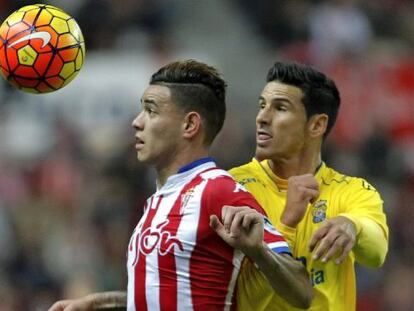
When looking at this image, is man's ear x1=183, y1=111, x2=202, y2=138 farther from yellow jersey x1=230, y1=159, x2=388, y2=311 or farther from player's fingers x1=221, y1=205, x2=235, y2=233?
player's fingers x1=221, y1=205, x2=235, y2=233

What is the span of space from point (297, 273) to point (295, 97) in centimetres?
111

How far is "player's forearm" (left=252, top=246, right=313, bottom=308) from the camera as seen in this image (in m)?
5.35

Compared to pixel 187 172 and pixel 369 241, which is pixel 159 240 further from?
pixel 369 241

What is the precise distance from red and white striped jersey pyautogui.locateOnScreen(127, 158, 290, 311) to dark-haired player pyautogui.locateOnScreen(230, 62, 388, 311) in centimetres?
17

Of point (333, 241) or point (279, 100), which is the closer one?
point (333, 241)

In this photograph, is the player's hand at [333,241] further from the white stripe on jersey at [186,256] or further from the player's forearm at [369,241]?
the white stripe on jersey at [186,256]

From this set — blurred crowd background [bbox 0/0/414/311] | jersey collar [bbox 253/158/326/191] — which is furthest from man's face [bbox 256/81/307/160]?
blurred crowd background [bbox 0/0/414/311]

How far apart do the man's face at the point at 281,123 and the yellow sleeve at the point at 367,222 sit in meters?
0.37

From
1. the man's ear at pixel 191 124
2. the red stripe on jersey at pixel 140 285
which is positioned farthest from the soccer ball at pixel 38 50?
the red stripe on jersey at pixel 140 285

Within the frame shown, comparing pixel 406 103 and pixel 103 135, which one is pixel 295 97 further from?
pixel 406 103

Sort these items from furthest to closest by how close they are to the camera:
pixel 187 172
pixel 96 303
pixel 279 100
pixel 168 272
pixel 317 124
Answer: pixel 317 124
pixel 279 100
pixel 96 303
pixel 187 172
pixel 168 272

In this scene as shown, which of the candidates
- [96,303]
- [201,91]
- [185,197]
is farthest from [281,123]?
[96,303]

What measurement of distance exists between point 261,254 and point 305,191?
0.66m

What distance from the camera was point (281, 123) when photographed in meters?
6.21
